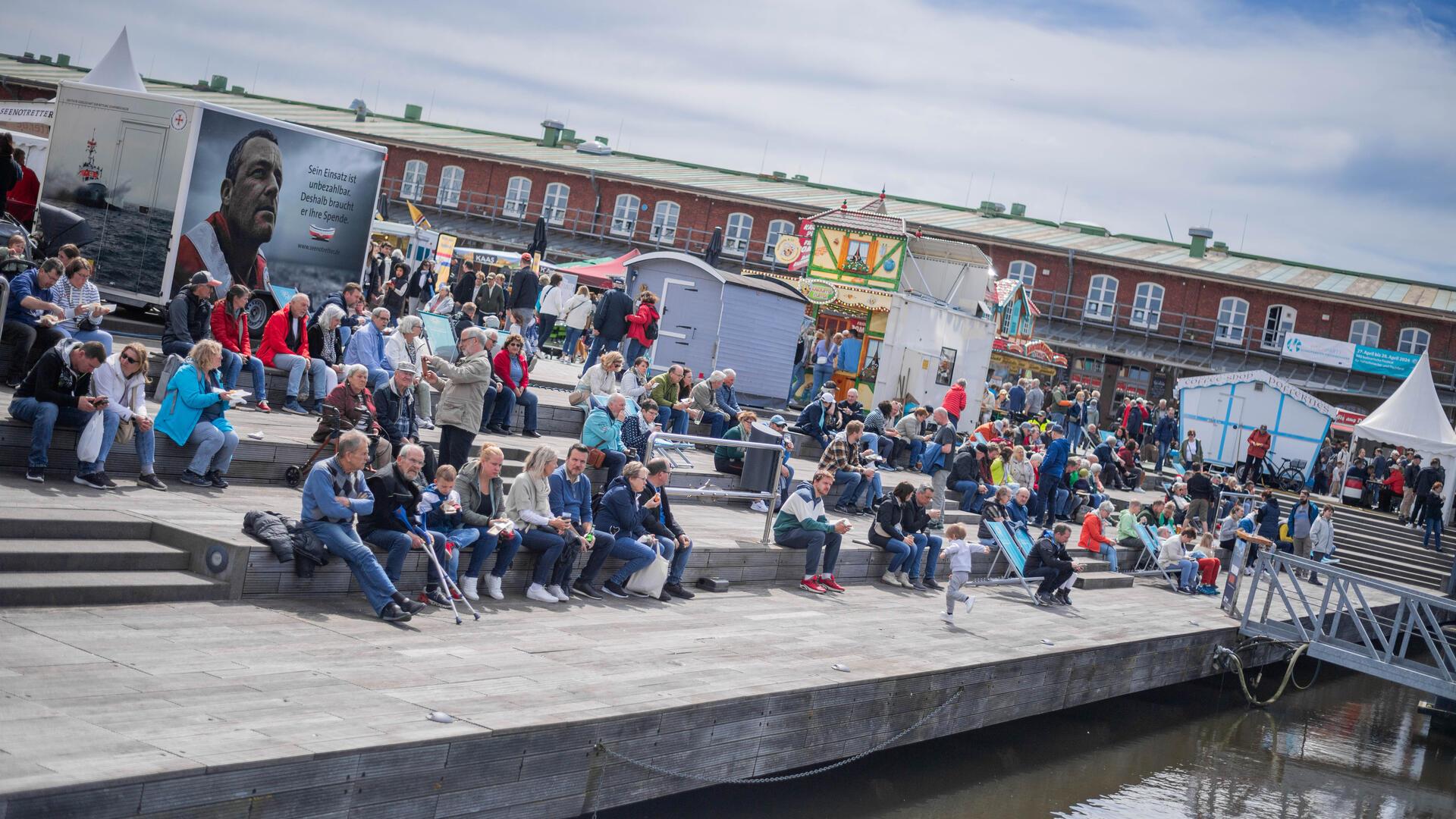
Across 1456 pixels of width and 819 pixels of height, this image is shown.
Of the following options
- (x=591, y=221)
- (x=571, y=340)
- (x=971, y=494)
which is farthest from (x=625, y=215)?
(x=971, y=494)

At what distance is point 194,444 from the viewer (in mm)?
9711

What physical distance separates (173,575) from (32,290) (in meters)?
3.73

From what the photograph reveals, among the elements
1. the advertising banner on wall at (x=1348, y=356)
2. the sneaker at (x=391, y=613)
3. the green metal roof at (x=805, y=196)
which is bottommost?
the sneaker at (x=391, y=613)

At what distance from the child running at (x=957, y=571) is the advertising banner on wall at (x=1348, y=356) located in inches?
1267

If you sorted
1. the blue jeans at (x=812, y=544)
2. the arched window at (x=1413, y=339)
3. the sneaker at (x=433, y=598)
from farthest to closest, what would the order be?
the arched window at (x=1413, y=339) → the blue jeans at (x=812, y=544) → the sneaker at (x=433, y=598)

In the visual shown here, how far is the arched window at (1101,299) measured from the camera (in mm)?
44562

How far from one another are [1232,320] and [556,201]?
26.0 m

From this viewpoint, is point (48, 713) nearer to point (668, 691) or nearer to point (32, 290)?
point (668, 691)

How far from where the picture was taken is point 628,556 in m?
10.6

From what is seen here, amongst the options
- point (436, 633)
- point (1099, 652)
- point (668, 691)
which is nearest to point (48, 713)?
point (436, 633)

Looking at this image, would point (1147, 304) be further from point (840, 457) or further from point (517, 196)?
point (840, 457)

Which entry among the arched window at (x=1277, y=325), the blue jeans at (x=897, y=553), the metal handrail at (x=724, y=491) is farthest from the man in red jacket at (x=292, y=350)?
the arched window at (x=1277, y=325)

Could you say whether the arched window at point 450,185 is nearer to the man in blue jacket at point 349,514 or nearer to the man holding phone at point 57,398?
the man holding phone at point 57,398

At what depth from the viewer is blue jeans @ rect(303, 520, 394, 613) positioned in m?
8.14
